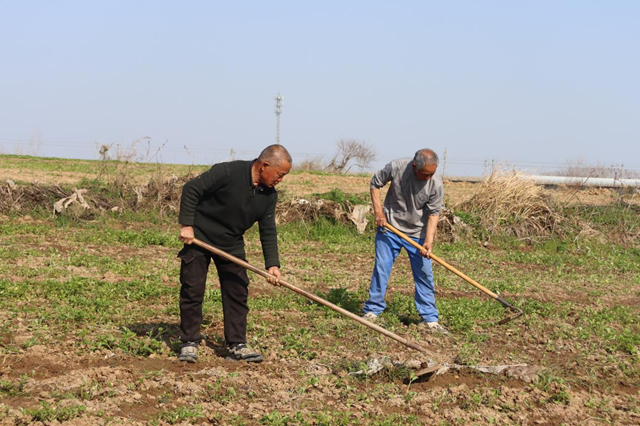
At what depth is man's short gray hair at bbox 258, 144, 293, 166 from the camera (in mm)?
5070

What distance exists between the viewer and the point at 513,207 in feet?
45.8

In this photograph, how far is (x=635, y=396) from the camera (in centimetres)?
544

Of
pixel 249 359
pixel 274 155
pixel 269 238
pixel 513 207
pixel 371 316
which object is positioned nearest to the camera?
pixel 274 155

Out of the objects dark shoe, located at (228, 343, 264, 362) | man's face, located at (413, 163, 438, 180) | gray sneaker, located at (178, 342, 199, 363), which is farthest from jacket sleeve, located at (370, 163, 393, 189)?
gray sneaker, located at (178, 342, 199, 363)

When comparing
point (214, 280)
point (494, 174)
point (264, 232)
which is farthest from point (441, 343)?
point (494, 174)

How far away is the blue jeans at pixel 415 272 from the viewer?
22.8 ft

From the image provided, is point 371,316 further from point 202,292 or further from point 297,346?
point 202,292

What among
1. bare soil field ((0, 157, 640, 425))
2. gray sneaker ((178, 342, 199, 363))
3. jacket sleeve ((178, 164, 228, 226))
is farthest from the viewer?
gray sneaker ((178, 342, 199, 363))

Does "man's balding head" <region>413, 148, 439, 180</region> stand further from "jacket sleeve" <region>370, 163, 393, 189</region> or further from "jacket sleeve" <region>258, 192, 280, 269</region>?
"jacket sleeve" <region>258, 192, 280, 269</region>

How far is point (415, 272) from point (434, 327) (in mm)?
593

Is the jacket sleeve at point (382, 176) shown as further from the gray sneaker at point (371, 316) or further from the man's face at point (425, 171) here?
the gray sneaker at point (371, 316)

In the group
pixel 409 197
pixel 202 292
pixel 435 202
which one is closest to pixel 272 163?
pixel 202 292

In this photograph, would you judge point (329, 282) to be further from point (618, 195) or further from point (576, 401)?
point (618, 195)

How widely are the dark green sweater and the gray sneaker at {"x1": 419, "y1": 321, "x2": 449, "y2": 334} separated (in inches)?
86.0
